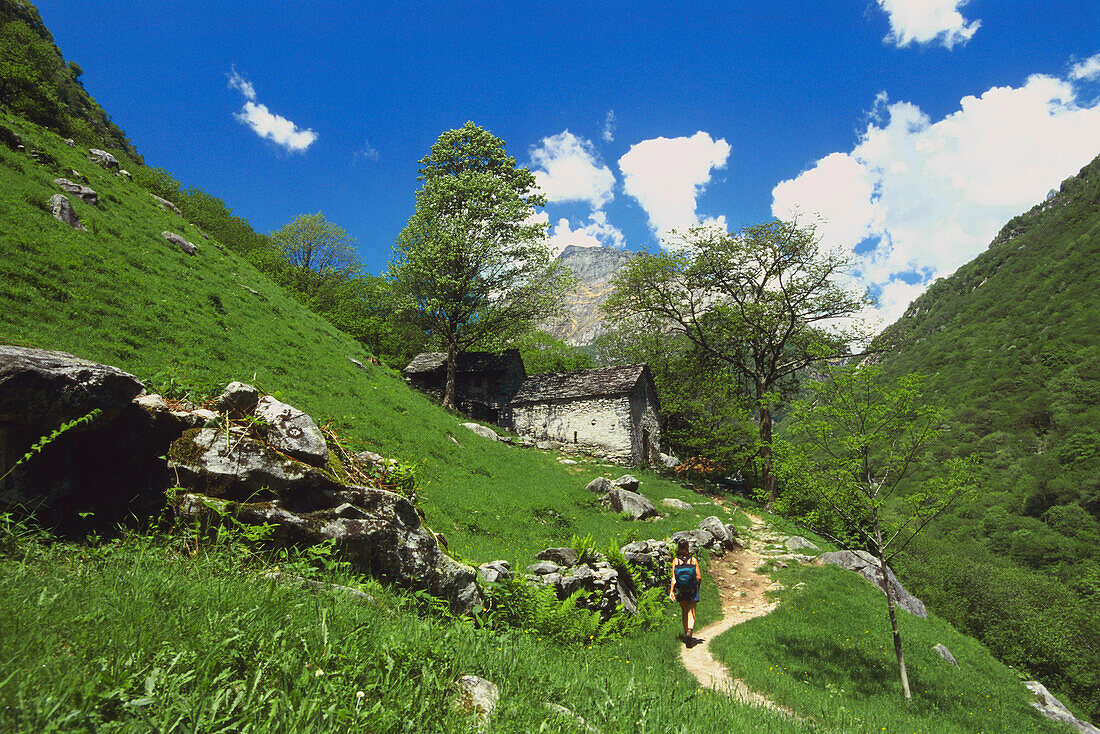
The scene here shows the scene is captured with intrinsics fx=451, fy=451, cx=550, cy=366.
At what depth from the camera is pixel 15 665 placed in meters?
2.14

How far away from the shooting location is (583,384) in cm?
3353

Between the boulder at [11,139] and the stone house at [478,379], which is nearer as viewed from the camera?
the boulder at [11,139]

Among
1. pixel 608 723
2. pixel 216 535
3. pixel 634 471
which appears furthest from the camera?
pixel 634 471

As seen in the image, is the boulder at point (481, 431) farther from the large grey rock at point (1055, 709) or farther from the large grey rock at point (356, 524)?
the large grey rock at point (1055, 709)

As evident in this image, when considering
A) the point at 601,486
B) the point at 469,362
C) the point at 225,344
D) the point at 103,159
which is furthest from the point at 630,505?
the point at 103,159

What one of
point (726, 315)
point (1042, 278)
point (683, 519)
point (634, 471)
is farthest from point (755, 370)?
point (1042, 278)

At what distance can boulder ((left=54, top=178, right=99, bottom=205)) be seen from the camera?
1836 centimetres

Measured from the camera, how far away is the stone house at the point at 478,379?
38.2 m

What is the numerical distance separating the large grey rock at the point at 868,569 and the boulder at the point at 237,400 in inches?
776

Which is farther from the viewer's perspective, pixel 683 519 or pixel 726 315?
pixel 726 315

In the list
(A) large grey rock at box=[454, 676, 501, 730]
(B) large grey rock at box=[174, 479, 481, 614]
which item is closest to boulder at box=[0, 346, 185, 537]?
(B) large grey rock at box=[174, 479, 481, 614]

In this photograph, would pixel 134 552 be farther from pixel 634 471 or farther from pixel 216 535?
pixel 634 471

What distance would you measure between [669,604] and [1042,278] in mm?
146041

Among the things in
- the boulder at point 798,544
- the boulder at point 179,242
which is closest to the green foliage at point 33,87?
the boulder at point 179,242
